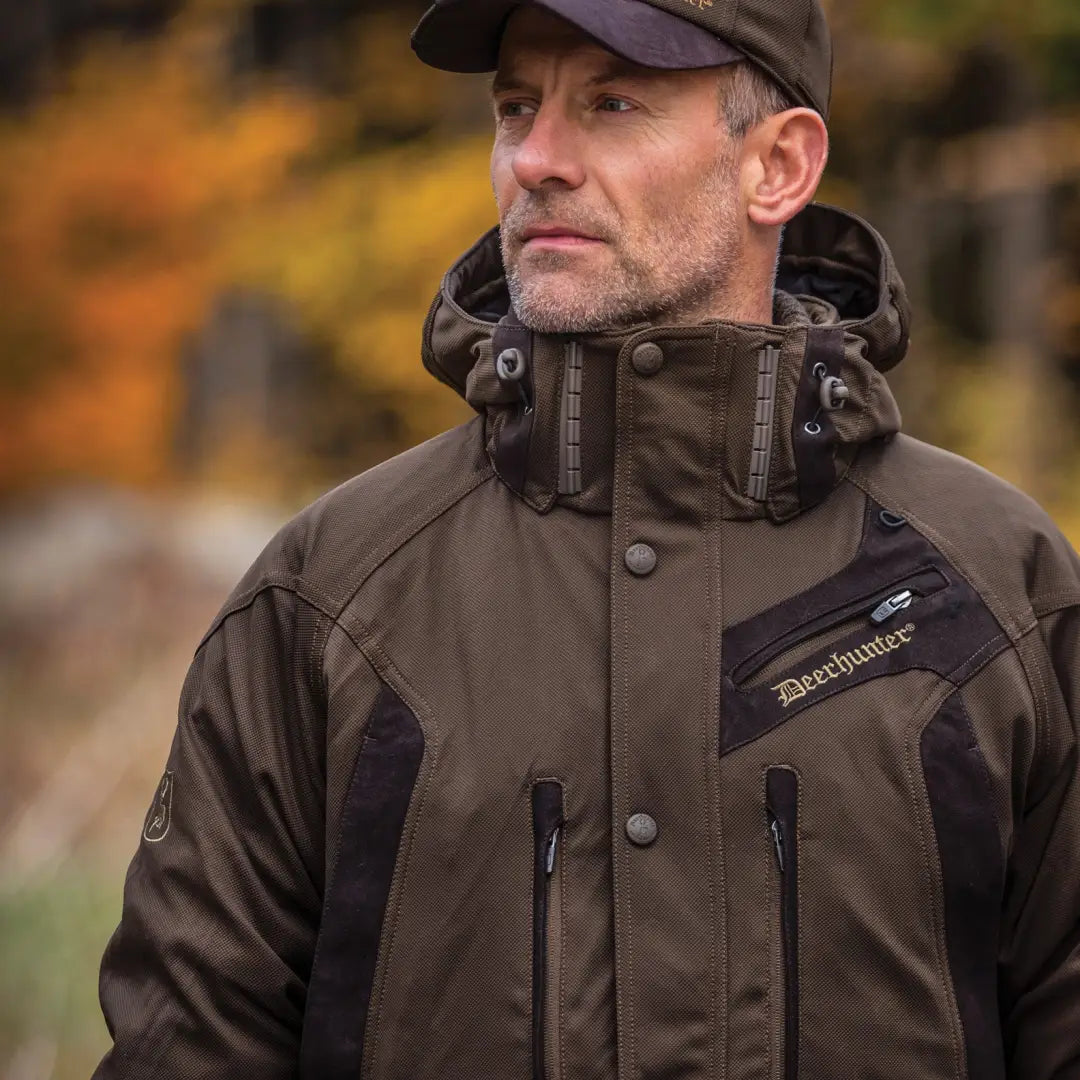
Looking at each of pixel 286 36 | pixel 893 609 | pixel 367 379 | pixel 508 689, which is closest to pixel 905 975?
pixel 893 609

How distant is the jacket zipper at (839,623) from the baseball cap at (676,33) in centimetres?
71

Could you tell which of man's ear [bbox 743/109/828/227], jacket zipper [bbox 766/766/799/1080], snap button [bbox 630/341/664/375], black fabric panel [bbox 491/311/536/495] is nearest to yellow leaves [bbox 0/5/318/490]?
man's ear [bbox 743/109/828/227]

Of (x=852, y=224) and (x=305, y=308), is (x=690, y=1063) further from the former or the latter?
(x=305, y=308)

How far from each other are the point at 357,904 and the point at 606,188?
0.94 m

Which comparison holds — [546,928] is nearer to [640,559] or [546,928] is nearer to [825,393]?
[640,559]

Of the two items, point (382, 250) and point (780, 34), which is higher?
point (780, 34)

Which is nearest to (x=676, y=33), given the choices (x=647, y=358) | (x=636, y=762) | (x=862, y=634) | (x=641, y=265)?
(x=641, y=265)

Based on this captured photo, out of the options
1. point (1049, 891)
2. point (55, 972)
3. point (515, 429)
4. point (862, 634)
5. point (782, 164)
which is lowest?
point (55, 972)

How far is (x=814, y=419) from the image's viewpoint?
2035 millimetres

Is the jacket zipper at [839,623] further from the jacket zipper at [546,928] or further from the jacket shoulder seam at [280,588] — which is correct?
the jacket shoulder seam at [280,588]

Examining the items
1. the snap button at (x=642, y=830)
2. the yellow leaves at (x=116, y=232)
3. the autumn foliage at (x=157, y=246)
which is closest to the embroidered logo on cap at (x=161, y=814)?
the snap button at (x=642, y=830)

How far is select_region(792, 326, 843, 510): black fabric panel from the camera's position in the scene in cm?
202

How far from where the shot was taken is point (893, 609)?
79.0 inches

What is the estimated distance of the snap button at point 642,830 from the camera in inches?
74.0
